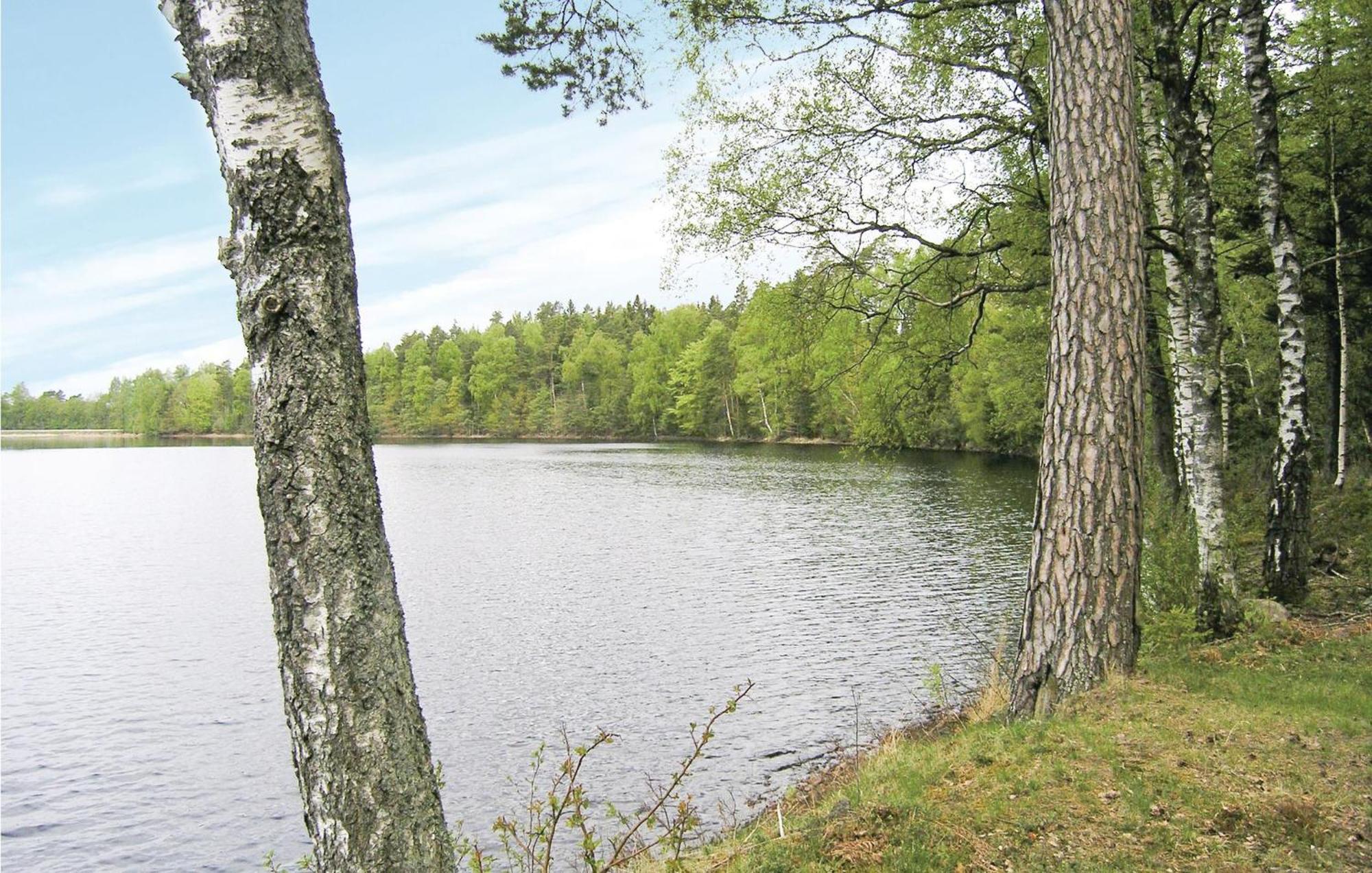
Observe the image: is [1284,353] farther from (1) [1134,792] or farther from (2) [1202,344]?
(1) [1134,792]

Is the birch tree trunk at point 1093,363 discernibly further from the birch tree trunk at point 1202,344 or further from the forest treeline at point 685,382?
the forest treeline at point 685,382

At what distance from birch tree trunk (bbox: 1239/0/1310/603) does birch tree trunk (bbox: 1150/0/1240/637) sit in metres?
1.41

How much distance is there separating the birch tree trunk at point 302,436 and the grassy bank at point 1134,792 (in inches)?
112

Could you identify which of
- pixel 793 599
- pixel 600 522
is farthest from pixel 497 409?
pixel 793 599

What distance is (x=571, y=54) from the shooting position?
20.5ft

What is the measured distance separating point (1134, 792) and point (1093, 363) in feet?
9.17

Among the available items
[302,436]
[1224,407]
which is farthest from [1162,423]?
[302,436]

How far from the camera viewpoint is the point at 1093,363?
20.0 ft

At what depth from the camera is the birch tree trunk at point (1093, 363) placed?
6.10 m

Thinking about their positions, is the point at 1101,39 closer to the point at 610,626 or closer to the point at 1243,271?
the point at 1243,271

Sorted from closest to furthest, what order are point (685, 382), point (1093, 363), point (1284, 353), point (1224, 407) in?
1. point (1093, 363)
2. point (1284, 353)
3. point (1224, 407)
4. point (685, 382)

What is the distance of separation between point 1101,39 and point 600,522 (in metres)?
27.9

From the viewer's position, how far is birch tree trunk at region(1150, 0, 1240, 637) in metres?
8.91

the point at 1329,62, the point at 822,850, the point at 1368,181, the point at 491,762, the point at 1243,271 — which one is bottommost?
the point at 491,762
